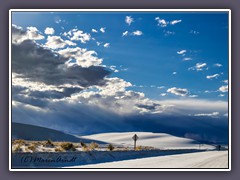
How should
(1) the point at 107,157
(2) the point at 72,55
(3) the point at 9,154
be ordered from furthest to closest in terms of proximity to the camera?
1. (1) the point at 107,157
2. (2) the point at 72,55
3. (3) the point at 9,154

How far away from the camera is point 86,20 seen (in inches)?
642

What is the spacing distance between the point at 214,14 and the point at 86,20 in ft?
15.7

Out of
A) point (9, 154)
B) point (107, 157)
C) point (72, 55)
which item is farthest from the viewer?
point (107, 157)
